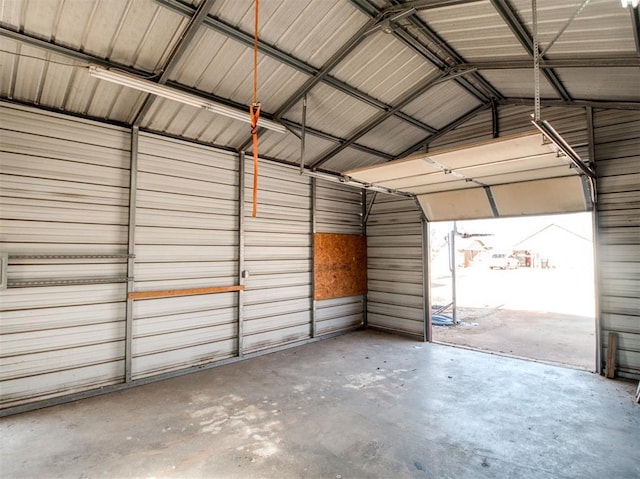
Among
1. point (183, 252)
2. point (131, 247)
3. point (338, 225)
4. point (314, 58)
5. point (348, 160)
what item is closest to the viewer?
point (314, 58)

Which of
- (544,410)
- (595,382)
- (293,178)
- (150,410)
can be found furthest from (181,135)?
(595,382)

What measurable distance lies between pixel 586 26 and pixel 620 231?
10.8 feet

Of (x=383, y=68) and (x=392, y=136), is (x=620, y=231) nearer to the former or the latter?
(x=392, y=136)

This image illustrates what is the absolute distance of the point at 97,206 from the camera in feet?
15.0

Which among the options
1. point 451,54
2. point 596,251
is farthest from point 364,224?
point 596,251

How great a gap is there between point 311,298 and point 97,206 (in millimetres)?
4326

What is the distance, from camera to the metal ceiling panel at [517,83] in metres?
5.12

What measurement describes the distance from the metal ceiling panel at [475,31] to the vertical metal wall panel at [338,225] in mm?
3811

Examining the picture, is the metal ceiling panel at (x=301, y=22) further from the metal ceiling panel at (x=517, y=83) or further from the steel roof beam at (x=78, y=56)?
the metal ceiling panel at (x=517, y=83)

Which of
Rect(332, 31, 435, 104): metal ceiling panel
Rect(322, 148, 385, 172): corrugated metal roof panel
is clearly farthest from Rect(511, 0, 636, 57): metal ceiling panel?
Rect(322, 148, 385, 172): corrugated metal roof panel

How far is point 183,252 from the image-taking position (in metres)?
5.39

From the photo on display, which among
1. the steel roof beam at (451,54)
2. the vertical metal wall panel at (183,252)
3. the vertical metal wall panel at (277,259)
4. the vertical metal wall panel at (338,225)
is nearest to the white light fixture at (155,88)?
the vertical metal wall panel at (183,252)

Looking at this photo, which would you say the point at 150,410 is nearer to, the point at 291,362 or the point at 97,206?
the point at 291,362

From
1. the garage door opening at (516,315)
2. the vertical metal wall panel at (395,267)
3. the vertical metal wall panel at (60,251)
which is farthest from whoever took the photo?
the vertical metal wall panel at (395,267)
